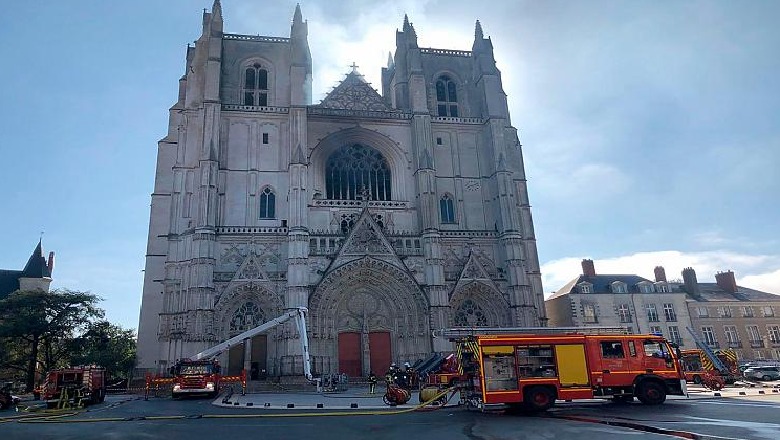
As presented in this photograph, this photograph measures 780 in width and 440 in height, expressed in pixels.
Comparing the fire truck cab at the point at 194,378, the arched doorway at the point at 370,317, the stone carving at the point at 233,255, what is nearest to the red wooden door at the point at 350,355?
the arched doorway at the point at 370,317

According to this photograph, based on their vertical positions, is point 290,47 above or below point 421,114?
above

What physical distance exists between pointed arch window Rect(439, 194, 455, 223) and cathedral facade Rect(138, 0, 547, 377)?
0.51 ft

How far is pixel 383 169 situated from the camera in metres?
37.7

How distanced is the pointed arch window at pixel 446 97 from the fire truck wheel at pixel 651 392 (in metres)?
27.6

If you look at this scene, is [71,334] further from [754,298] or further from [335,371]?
[754,298]

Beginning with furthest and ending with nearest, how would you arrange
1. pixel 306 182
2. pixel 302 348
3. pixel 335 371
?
pixel 306 182 → pixel 335 371 → pixel 302 348

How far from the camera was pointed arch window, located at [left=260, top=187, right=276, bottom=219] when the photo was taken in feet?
112

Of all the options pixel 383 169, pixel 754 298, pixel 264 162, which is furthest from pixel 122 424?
pixel 754 298

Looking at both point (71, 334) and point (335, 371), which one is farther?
point (71, 334)

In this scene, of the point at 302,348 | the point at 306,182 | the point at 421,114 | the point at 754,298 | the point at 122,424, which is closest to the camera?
the point at 122,424

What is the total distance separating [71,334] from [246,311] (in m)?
15.9

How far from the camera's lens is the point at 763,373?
28.9 m

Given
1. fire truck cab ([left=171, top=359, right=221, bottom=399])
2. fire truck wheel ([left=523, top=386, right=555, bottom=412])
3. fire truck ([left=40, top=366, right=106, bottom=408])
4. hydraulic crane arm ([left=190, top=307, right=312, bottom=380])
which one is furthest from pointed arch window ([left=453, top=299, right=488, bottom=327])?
fire truck ([left=40, top=366, right=106, bottom=408])

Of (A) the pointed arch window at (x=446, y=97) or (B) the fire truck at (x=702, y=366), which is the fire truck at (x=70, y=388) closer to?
(B) the fire truck at (x=702, y=366)
